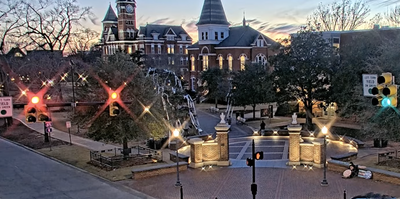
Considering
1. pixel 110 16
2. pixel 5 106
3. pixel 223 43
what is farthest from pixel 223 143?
pixel 110 16

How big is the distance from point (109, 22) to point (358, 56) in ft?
306

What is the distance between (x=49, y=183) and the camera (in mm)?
19391

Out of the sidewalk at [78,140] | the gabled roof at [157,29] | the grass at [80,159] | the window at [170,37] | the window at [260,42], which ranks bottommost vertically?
the grass at [80,159]

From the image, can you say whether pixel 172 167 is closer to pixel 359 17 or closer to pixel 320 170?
pixel 320 170

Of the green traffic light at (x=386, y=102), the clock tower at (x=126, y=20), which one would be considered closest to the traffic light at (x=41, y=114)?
the green traffic light at (x=386, y=102)

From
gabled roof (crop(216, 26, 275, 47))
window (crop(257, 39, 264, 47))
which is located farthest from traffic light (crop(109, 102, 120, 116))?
window (crop(257, 39, 264, 47))

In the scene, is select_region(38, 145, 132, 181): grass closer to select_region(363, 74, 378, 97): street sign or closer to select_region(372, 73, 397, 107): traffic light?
select_region(363, 74, 378, 97): street sign

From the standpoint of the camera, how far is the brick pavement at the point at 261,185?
1652cm

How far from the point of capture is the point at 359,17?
223 ft

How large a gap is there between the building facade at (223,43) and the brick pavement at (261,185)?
47554 mm

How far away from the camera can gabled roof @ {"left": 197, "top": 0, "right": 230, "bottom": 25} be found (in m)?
72.5

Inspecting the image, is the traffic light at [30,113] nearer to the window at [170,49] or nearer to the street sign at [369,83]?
the street sign at [369,83]

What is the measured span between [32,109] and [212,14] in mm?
63243

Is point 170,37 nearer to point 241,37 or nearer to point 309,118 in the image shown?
point 241,37
